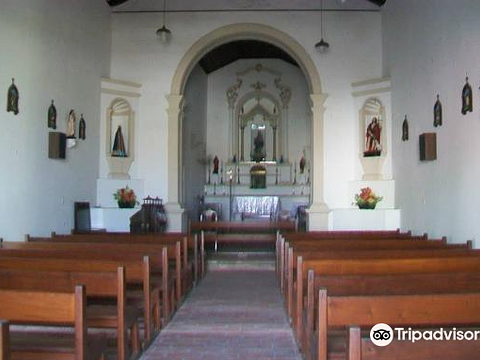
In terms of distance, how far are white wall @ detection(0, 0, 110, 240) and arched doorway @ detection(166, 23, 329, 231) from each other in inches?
56.0

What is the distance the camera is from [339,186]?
9.89m

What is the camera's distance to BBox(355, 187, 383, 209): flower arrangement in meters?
8.92

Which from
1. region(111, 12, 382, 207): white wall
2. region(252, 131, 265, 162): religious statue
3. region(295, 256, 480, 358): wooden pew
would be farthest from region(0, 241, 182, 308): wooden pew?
region(252, 131, 265, 162): religious statue

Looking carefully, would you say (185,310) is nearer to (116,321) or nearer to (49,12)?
(116,321)

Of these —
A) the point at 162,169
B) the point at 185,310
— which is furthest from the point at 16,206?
the point at 162,169

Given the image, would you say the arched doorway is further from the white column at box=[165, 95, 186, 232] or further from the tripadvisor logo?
the tripadvisor logo

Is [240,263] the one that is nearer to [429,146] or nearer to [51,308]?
[429,146]

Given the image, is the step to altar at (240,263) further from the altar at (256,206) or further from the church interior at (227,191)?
the altar at (256,206)

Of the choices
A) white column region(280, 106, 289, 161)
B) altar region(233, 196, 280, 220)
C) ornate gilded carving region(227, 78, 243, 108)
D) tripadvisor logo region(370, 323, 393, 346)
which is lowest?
tripadvisor logo region(370, 323, 393, 346)

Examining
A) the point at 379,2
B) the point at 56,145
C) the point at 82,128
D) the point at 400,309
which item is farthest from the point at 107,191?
the point at 400,309

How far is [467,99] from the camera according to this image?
18.1 ft

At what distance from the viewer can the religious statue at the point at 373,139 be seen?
9.35 meters

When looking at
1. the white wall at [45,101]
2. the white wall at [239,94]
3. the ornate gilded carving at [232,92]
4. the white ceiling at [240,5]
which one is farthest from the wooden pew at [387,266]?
the ornate gilded carving at [232,92]

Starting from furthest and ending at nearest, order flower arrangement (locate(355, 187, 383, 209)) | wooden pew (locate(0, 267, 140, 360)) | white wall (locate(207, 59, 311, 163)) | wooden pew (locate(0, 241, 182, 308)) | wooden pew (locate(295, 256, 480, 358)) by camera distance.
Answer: white wall (locate(207, 59, 311, 163)) < flower arrangement (locate(355, 187, 383, 209)) < wooden pew (locate(0, 241, 182, 308)) < wooden pew (locate(295, 256, 480, 358)) < wooden pew (locate(0, 267, 140, 360))
